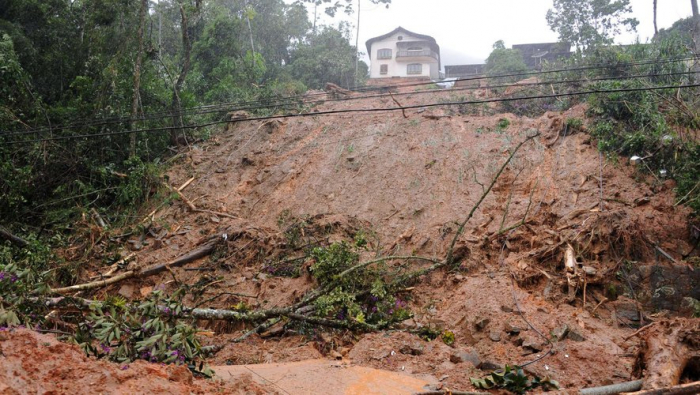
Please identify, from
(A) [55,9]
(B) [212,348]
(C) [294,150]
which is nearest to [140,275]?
(B) [212,348]

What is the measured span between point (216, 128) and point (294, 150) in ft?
10.2

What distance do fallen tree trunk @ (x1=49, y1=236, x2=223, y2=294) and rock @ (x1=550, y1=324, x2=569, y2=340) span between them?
665 centimetres

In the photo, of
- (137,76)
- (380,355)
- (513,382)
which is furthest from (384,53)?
(513,382)

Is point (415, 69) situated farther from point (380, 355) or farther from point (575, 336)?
point (380, 355)

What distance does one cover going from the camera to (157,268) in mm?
10508

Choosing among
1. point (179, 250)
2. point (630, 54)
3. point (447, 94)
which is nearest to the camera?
point (179, 250)

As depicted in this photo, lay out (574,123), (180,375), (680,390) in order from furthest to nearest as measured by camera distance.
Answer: (574,123)
(680,390)
(180,375)

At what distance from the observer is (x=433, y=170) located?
12305 millimetres

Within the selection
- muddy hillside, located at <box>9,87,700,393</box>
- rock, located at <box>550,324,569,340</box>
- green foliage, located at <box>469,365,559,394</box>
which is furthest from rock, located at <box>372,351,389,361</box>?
rock, located at <box>550,324,569,340</box>

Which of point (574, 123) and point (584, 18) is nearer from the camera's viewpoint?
point (574, 123)

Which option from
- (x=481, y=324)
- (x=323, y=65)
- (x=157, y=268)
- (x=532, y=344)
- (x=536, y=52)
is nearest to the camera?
(x=532, y=344)

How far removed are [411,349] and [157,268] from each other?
18.7 ft

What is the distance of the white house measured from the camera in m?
33.5

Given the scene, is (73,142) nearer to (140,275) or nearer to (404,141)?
(140,275)
